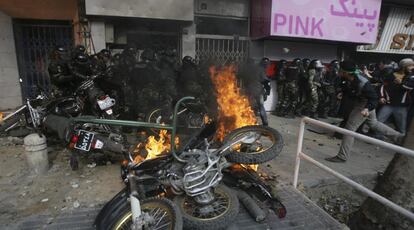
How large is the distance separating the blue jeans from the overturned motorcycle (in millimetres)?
4186

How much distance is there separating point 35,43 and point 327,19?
9147 mm

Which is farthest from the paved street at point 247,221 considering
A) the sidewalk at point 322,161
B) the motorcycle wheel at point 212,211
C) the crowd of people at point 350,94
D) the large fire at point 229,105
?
the crowd of people at point 350,94

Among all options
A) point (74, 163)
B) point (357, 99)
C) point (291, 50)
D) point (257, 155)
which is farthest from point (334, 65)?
point (74, 163)

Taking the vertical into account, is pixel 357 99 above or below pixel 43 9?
below

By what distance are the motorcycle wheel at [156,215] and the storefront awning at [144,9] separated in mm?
6033

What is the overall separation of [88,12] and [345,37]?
25.6 feet

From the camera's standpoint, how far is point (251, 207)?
127 inches

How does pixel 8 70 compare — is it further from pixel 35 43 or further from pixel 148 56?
pixel 148 56

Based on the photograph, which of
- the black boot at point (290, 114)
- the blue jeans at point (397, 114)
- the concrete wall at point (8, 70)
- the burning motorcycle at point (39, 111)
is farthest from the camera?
the black boot at point (290, 114)

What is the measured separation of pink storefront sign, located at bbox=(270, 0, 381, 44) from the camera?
26.9ft

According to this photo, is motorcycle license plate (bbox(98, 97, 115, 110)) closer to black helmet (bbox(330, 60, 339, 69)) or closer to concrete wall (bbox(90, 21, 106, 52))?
concrete wall (bbox(90, 21, 106, 52))

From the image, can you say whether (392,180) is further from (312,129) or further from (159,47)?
(159,47)

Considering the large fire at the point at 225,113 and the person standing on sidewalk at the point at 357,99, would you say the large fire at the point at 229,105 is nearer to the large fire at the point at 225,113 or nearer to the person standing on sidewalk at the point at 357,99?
the large fire at the point at 225,113

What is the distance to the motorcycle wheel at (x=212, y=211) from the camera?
2752mm
